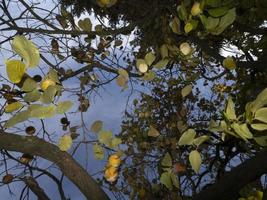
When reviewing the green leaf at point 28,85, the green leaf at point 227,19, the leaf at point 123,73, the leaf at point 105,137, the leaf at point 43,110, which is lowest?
the leaf at point 43,110

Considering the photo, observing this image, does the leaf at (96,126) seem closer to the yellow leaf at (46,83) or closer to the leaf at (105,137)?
the leaf at (105,137)

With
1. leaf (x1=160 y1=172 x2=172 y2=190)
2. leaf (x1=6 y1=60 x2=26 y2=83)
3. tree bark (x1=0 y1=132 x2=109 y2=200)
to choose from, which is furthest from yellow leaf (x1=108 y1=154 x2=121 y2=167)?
leaf (x1=6 y1=60 x2=26 y2=83)

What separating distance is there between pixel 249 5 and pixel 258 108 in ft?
6.89

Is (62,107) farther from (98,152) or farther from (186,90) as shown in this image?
(186,90)

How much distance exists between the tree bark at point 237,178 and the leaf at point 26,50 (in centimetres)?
96

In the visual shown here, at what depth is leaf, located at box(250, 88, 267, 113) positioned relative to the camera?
1179 millimetres

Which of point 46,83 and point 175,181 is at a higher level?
point 46,83

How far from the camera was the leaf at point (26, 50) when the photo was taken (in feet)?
3.07

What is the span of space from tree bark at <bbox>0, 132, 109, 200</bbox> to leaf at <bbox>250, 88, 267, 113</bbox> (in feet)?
2.90

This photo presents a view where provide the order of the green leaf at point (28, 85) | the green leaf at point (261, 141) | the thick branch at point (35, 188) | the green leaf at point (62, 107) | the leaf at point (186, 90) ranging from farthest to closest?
the thick branch at point (35, 188) → the leaf at point (186, 90) → the green leaf at point (261, 141) → the green leaf at point (62, 107) → the green leaf at point (28, 85)

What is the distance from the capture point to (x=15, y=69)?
998 millimetres

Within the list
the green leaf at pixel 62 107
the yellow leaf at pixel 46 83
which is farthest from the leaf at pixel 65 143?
the green leaf at pixel 62 107

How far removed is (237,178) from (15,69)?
100 centimetres

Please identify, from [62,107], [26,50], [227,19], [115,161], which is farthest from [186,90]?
[26,50]
